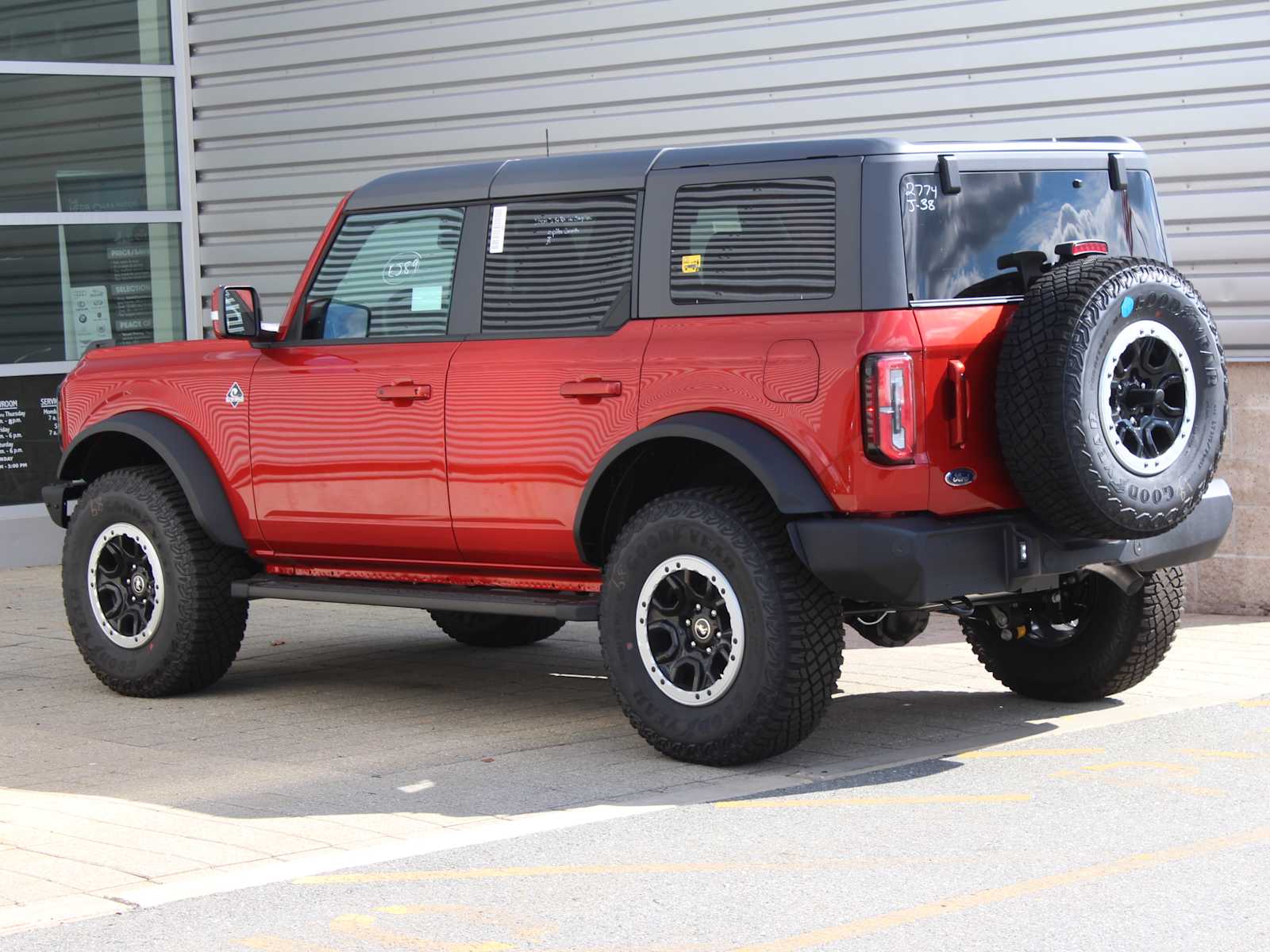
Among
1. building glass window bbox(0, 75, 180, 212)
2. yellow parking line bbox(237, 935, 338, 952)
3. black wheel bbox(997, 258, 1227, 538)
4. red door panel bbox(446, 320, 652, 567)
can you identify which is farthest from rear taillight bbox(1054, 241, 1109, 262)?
building glass window bbox(0, 75, 180, 212)

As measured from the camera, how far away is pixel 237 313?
801 cm

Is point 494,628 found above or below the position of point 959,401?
below

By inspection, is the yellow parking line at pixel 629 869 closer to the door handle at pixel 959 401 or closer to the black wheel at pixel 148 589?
the door handle at pixel 959 401

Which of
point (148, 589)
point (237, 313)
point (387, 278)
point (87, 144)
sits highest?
point (87, 144)

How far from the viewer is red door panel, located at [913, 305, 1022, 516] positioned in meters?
6.28

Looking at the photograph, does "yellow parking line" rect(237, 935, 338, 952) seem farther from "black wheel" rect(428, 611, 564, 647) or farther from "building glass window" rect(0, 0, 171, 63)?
"building glass window" rect(0, 0, 171, 63)

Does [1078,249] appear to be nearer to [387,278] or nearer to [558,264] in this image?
[558,264]

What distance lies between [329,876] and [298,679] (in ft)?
12.0

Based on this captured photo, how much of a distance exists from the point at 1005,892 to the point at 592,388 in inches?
102

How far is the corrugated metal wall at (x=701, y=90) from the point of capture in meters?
10.2

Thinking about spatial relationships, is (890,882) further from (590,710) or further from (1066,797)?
(590,710)

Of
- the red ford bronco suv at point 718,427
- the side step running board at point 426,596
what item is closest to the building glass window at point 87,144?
the red ford bronco suv at point 718,427

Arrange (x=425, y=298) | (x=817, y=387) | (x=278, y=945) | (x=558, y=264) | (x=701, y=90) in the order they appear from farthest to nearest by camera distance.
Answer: (x=701, y=90)
(x=425, y=298)
(x=558, y=264)
(x=817, y=387)
(x=278, y=945)

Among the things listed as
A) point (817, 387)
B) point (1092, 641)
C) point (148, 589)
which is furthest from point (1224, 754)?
point (148, 589)
